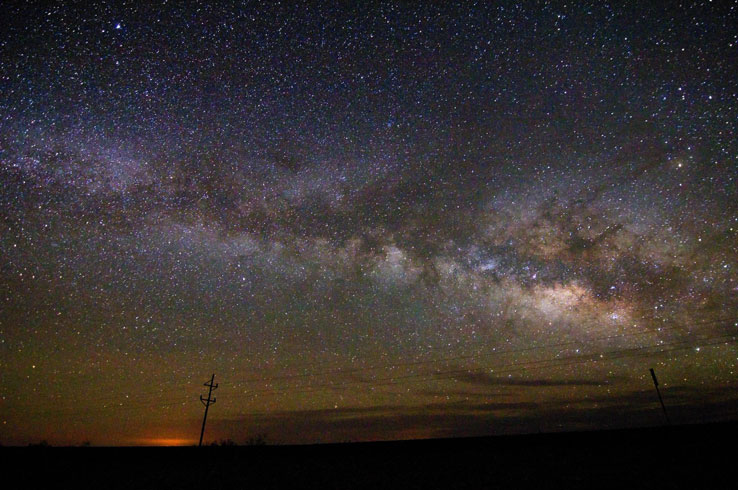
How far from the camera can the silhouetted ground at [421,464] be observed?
9359mm

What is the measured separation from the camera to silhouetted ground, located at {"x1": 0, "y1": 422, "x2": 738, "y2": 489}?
9.36 meters

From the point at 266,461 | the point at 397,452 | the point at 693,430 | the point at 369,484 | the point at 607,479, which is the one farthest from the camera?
the point at 693,430

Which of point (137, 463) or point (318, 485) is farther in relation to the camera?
point (137, 463)

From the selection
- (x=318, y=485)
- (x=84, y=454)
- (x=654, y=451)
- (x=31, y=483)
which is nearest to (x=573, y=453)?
(x=654, y=451)

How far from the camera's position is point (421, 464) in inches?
491

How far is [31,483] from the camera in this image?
1030 cm

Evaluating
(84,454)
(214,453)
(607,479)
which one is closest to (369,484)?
(607,479)

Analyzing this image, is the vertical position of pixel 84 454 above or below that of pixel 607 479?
above

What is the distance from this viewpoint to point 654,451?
41.0 ft

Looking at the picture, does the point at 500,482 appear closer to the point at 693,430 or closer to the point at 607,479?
the point at 607,479

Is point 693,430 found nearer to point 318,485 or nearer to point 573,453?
point 573,453

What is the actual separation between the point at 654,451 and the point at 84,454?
20.7 meters

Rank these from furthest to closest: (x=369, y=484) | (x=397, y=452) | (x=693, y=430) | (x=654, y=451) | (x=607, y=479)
→ (x=693, y=430)
(x=397, y=452)
(x=654, y=451)
(x=369, y=484)
(x=607, y=479)

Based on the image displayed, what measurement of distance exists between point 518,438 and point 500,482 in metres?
9.69
